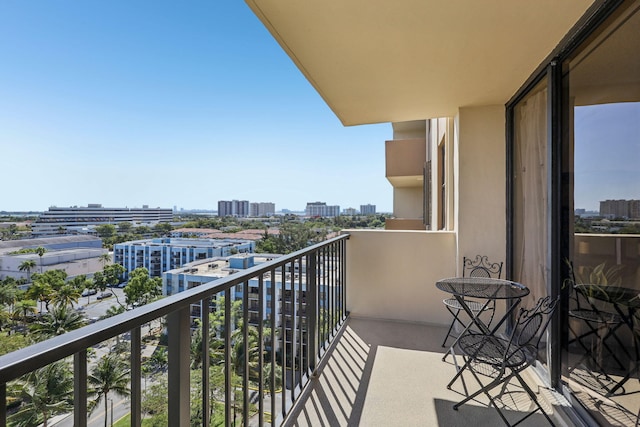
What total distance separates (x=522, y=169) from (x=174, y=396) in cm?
312

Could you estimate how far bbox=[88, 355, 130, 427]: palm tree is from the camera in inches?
34.2

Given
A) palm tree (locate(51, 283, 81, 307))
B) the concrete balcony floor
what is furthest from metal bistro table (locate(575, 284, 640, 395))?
palm tree (locate(51, 283, 81, 307))

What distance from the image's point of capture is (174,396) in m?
0.98

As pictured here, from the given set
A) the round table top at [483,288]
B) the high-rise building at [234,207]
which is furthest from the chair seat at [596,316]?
the high-rise building at [234,207]

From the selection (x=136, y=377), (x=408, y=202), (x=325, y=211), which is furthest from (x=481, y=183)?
(x=408, y=202)

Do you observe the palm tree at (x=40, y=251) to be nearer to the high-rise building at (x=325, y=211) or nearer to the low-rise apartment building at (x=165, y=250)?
the low-rise apartment building at (x=165, y=250)

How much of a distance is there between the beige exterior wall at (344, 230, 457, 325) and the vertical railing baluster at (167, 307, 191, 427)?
9.38ft

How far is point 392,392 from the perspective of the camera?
7.29 feet

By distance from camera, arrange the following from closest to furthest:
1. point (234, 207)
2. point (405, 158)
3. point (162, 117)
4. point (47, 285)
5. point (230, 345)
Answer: point (230, 345) < point (47, 285) < point (405, 158) < point (234, 207) < point (162, 117)

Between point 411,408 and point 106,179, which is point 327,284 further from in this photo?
point 106,179

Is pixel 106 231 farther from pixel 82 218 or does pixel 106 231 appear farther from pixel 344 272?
pixel 344 272

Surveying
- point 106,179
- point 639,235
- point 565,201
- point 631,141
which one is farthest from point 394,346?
point 106,179

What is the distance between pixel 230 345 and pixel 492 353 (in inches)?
65.2

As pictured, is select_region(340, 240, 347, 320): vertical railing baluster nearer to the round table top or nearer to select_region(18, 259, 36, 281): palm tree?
→ the round table top
